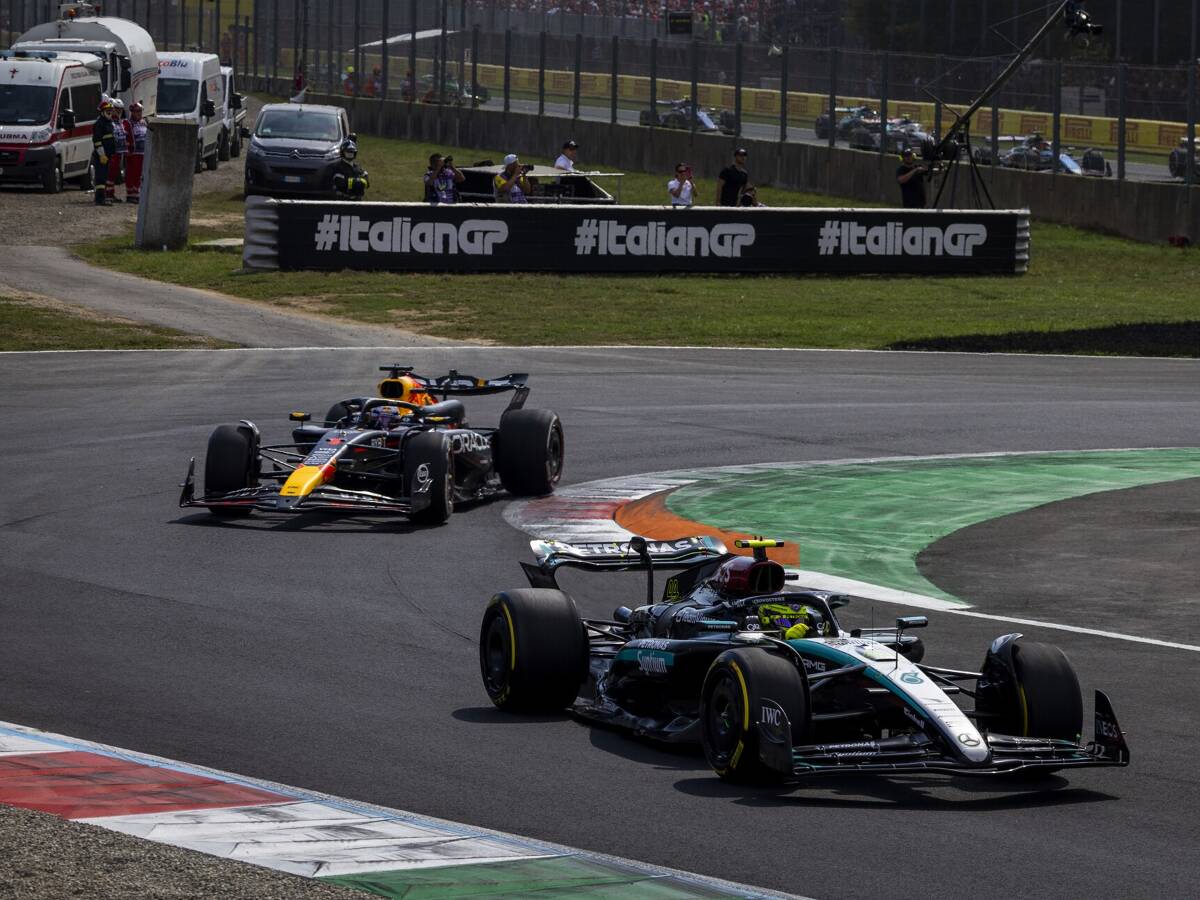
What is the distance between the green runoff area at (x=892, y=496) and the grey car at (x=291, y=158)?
86.2 ft

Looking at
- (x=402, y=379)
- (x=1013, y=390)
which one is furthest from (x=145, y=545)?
(x=1013, y=390)

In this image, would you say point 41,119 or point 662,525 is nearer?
point 662,525

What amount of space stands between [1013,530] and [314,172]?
29335 mm

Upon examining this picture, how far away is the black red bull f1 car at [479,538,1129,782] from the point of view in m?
7.18

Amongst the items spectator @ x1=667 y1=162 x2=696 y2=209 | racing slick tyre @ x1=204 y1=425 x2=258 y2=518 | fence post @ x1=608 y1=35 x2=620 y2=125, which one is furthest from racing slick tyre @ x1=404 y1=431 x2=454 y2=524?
fence post @ x1=608 y1=35 x2=620 y2=125

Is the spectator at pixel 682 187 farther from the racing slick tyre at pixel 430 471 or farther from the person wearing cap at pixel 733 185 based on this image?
the racing slick tyre at pixel 430 471

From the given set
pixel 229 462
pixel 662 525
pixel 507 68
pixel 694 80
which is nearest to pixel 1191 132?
pixel 694 80

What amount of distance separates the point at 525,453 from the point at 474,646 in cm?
481

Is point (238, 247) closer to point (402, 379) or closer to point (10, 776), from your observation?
point (402, 379)

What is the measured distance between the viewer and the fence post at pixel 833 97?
1710 inches

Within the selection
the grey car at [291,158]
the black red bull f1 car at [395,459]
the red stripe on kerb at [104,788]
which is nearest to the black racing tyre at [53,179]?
the grey car at [291,158]

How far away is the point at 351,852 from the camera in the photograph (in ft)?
20.4

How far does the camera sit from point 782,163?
153 feet

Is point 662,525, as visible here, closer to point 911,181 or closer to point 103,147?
point 911,181
